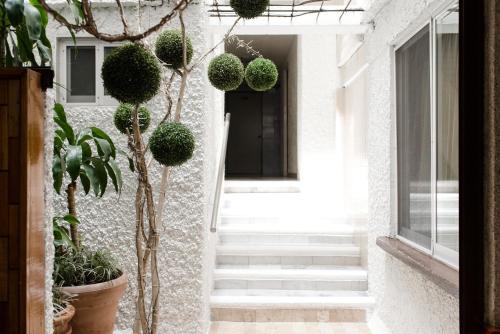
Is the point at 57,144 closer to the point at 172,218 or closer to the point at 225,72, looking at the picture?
the point at 225,72

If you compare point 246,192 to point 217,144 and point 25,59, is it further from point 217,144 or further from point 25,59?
point 25,59

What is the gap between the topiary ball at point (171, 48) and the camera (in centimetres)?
224

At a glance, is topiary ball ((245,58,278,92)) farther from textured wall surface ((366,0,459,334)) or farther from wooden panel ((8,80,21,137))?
wooden panel ((8,80,21,137))

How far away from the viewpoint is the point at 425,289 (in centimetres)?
257

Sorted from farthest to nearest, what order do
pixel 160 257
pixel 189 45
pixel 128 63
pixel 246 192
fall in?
pixel 246 192 < pixel 160 257 < pixel 189 45 < pixel 128 63

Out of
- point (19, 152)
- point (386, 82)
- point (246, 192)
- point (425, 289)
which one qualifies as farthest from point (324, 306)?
point (19, 152)

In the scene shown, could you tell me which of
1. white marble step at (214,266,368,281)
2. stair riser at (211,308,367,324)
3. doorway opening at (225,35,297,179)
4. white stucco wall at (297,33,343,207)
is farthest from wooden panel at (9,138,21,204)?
doorway opening at (225,35,297,179)

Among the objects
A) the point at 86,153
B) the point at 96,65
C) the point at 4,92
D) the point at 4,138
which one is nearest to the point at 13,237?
the point at 4,138

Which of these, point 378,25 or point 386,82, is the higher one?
point 378,25

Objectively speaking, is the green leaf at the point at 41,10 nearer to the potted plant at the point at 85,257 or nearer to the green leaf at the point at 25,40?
the green leaf at the point at 25,40

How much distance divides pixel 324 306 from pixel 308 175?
2.35 m

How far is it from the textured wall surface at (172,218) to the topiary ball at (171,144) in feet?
3.48

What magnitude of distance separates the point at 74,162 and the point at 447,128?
180 cm

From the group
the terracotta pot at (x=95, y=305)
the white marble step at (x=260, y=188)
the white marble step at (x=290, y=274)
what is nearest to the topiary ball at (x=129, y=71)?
the terracotta pot at (x=95, y=305)
